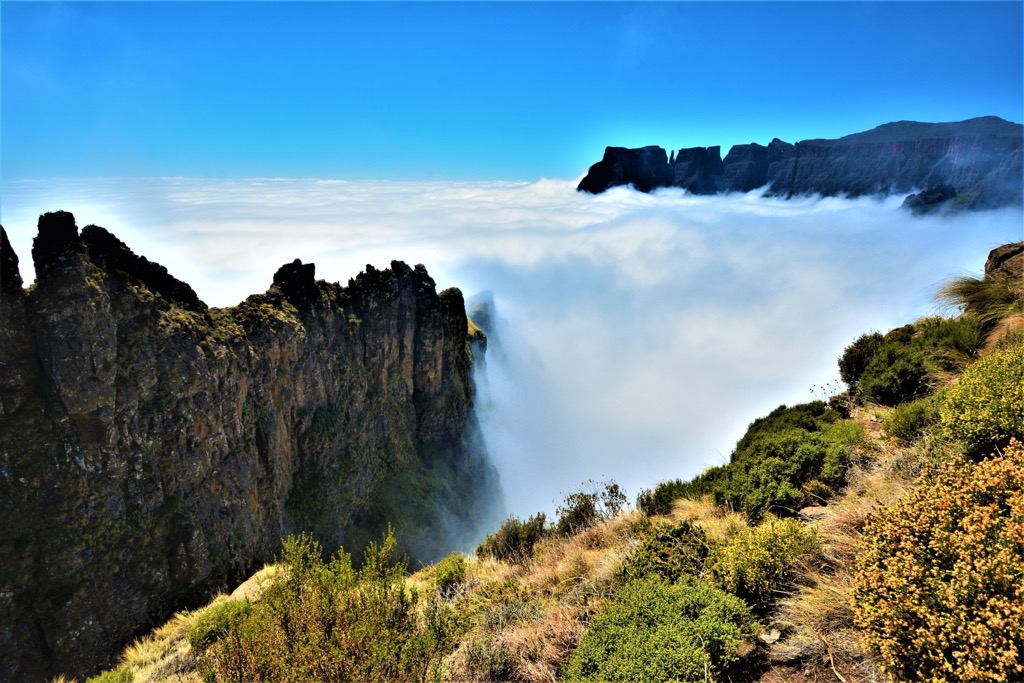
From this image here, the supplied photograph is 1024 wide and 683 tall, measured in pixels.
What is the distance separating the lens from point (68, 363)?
27.0 m

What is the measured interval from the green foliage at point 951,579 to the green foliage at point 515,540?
7359 millimetres

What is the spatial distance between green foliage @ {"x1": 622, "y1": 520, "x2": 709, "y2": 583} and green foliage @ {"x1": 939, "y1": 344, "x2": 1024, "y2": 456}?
137 inches

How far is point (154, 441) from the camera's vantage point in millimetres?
31812

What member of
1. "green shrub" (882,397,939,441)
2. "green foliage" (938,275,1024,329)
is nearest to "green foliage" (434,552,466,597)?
"green shrub" (882,397,939,441)

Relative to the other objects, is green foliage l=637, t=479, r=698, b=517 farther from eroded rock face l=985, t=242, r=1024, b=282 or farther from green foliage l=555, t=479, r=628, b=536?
eroded rock face l=985, t=242, r=1024, b=282

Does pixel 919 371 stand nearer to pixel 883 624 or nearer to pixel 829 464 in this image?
pixel 829 464

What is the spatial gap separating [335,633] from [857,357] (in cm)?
1419

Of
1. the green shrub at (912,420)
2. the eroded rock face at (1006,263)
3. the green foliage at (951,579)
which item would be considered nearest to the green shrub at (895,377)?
the green shrub at (912,420)

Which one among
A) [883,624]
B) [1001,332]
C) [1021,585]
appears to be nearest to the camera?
[1021,585]

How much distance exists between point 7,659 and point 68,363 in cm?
1388

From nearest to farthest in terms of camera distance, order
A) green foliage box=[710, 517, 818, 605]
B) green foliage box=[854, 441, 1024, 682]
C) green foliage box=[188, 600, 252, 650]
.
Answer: green foliage box=[854, 441, 1024, 682], green foliage box=[710, 517, 818, 605], green foliage box=[188, 600, 252, 650]

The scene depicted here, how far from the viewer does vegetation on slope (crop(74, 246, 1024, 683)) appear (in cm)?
412

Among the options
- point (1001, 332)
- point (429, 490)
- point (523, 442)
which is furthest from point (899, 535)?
point (523, 442)

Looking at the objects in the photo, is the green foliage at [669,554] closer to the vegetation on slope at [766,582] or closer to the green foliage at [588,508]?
the vegetation on slope at [766,582]
